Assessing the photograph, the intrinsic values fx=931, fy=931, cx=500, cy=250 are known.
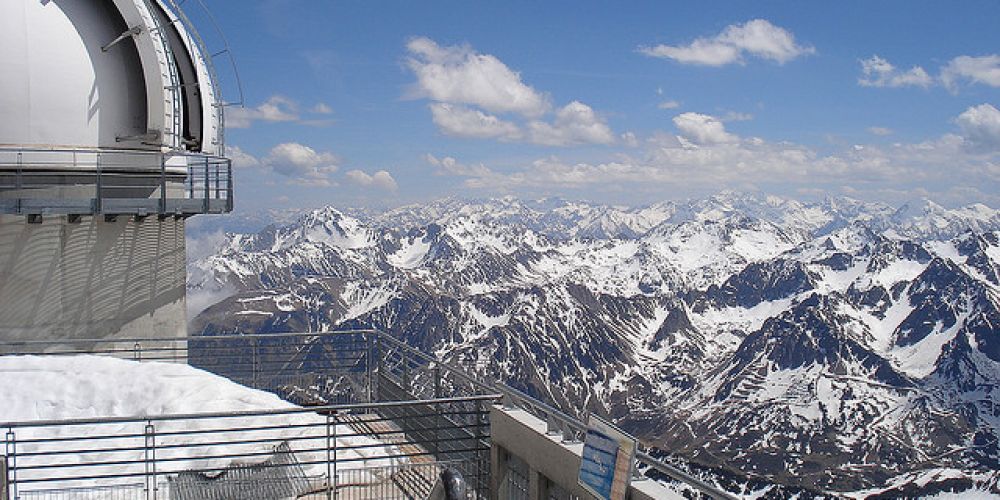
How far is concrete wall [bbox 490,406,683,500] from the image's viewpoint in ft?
29.0

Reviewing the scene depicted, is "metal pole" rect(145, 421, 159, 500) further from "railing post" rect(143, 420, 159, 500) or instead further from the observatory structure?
the observatory structure

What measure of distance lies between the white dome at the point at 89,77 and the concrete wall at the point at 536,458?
40.2 ft

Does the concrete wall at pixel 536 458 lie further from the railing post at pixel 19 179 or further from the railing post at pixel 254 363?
the railing post at pixel 19 179

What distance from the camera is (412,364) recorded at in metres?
16.2

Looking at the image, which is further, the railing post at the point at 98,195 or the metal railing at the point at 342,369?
the railing post at the point at 98,195

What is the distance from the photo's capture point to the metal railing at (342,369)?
13.1m

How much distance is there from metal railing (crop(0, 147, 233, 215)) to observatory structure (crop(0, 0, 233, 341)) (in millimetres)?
22

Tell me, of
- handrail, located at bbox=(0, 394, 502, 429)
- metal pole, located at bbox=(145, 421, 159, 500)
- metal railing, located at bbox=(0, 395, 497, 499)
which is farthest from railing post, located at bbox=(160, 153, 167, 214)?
handrail, located at bbox=(0, 394, 502, 429)

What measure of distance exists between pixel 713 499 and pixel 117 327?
1669 centimetres

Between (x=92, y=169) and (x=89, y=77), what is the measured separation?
6.37ft

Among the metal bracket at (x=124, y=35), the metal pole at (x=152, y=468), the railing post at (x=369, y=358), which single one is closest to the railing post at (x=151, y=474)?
→ the metal pole at (x=152, y=468)

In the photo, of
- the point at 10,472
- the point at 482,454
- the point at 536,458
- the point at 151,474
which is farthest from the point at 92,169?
the point at 536,458

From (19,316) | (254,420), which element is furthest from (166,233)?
(254,420)

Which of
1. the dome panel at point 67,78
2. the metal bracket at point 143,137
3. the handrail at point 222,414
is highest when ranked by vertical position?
the dome panel at point 67,78
